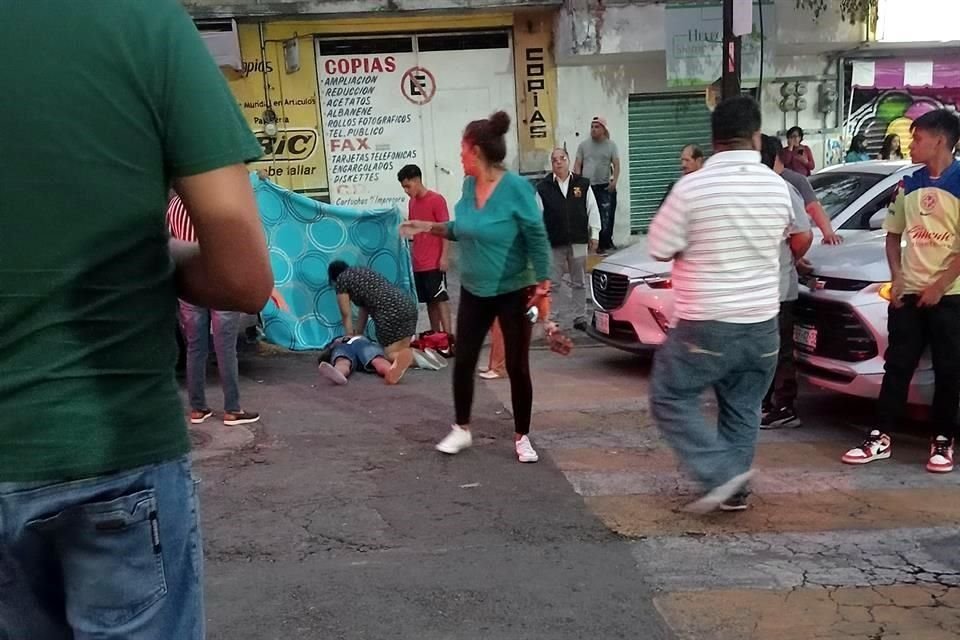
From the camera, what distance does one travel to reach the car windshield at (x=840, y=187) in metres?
7.22

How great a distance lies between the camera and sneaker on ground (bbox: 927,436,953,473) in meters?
5.15

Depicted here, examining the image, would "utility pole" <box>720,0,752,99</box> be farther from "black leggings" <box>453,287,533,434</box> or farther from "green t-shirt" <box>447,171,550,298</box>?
"black leggings" <box>453,287,533,434</box>

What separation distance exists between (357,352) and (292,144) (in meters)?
7.24

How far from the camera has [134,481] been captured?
1494mm

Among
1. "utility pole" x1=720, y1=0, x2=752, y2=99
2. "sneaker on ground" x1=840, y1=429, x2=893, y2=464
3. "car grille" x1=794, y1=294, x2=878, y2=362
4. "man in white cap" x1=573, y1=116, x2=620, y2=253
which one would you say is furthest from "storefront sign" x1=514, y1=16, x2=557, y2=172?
"sneaker on ground" x1=840, y1=429, x2=893, y2=464

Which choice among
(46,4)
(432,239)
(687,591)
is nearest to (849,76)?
(432,239)

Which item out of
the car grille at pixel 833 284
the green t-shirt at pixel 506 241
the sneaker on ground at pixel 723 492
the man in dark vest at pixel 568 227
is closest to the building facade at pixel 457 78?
the man in dark vest at pixel 568 227

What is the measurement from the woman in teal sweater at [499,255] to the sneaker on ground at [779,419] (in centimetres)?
170

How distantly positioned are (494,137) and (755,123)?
1599 mm

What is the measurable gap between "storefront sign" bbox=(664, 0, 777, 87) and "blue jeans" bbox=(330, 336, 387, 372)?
8017mm

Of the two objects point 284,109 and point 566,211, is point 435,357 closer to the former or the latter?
point 566,211

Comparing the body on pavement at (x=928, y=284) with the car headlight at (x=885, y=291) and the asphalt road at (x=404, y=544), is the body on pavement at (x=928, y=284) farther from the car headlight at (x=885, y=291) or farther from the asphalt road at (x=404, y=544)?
the asphalt road at (x=404, y=544)

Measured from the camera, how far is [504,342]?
540 cm

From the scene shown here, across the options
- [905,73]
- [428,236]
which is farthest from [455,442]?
[905,73]
